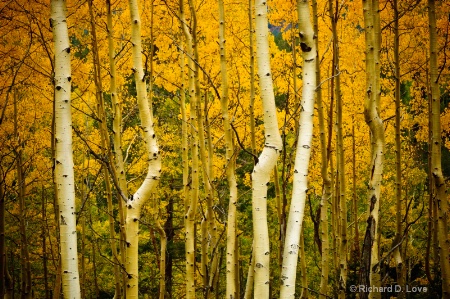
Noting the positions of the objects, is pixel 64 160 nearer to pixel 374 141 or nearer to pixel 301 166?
pixel 301 166

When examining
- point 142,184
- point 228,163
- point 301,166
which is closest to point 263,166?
point 301,166

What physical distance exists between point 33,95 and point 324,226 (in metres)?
7.82

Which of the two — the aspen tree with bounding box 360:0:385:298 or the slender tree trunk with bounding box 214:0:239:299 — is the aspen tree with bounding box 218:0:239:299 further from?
the aspen tree with bounding box 360:0:385:298

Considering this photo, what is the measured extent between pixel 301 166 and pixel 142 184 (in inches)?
49.4

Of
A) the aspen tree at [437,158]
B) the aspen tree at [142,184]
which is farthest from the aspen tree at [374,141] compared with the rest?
the aspen tree at [142,184]

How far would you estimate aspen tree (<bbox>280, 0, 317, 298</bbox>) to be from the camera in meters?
2.45

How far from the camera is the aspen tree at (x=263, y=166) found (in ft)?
8.48

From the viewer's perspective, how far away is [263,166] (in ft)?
8.48

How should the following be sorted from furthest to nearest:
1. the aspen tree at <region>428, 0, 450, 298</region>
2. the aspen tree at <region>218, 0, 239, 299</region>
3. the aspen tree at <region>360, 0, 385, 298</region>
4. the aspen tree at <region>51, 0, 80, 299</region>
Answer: the aspen tree at <region>218, 0, 239, 299</region> → the aspen tree at <region>428, 0, 450, 298</region> → the aspen tree at <region>360, 0, 385, 298</region> → the aspen tree at <region>51, 0, 80, 299</region>

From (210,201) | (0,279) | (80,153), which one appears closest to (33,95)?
(80,153)

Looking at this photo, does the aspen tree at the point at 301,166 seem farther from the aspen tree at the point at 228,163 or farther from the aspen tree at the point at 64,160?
the aspen tree at the point at 228,163

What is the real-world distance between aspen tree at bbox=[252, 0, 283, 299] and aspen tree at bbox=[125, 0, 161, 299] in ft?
2.95

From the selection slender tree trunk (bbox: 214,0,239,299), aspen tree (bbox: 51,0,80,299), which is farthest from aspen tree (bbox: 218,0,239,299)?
aspen tree (bbox: 51,0,80,299)

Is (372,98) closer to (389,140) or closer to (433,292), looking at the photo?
(433,292)
